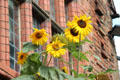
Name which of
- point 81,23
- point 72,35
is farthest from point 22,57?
point 81,23

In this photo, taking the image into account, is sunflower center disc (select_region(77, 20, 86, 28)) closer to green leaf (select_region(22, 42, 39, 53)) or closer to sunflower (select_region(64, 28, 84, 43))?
sunflower (select_region(64, 28, 84, 43))

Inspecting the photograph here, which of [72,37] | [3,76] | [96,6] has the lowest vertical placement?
[3,76]

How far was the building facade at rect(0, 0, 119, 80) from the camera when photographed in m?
8.09

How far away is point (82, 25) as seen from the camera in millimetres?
6609

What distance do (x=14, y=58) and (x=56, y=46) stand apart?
225 centimetres

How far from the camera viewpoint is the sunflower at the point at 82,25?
6.49 metres

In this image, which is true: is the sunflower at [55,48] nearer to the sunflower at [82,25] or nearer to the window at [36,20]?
the sunflower at [82,25]

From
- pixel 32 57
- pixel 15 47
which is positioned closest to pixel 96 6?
pixel 15 47

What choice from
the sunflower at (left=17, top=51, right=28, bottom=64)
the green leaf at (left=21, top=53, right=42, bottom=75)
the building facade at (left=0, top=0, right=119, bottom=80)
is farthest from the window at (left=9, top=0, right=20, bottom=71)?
the green leaf at (left=21, top=53, right=42, bottom=75)

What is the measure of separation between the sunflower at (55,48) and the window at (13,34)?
6.91ft

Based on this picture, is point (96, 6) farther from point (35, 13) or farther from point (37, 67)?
point (37, 67)

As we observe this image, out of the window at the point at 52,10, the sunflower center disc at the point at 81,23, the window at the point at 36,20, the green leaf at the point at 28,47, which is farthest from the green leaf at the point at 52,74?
the window at the point at 52,10

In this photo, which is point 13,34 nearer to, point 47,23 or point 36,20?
point 36,20

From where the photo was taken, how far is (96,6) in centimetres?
1366
